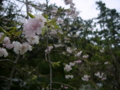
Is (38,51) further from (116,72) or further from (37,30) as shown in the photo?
(37,30)

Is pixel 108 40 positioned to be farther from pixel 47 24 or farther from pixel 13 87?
pixel 47 24

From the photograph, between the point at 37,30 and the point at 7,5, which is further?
the point at 7,5

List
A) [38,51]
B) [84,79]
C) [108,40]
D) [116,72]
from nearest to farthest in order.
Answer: [84,79] < [116,72] < [108,40] < [38,51]

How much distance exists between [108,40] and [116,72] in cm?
106

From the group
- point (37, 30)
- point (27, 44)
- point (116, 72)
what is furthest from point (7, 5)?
point (116, 72)

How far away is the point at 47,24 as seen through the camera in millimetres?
728

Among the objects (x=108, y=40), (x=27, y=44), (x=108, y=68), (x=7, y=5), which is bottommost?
(x=108, y=68)

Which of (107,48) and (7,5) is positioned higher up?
(7,5)

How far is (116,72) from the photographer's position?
3.69 meters

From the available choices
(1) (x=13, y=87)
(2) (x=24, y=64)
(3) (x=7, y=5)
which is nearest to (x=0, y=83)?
(1) (x=13, y=87)

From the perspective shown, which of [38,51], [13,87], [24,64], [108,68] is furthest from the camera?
[38,51]

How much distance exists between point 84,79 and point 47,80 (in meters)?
1.06

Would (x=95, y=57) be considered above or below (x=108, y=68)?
above

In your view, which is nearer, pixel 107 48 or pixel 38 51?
pixel 107 48
